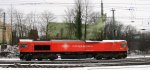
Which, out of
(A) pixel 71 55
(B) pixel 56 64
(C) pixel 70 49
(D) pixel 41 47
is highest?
(D) pixel 41 47

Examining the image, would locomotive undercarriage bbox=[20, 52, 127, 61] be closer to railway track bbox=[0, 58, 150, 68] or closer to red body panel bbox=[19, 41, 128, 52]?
red body panel bbox=[19, 41, 128, 52]

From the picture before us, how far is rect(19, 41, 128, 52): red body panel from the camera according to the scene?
4235cm

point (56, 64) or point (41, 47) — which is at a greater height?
point (41, 47)

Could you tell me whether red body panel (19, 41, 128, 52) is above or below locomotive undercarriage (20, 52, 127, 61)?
above

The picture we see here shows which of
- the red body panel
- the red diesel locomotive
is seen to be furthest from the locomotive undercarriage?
the red body panel

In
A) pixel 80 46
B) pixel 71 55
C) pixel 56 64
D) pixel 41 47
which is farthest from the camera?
pixel 80 46

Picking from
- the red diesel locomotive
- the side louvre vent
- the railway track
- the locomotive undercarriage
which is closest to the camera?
the railway track

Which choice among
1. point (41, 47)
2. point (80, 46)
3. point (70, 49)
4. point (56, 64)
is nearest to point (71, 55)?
point (70, 49)

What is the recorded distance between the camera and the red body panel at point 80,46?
1667 inches

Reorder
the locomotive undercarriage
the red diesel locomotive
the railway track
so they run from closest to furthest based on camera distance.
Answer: the railway track
the locomotive undercarriage
the red diesel locomotive

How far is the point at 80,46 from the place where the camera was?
4400 centimetres

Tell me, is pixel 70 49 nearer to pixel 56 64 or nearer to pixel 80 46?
pixel 80 46

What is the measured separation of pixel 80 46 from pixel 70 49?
1.47 m

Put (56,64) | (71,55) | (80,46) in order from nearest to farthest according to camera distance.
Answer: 1. (56,64)
2. (71,55)
3. (80,46)
